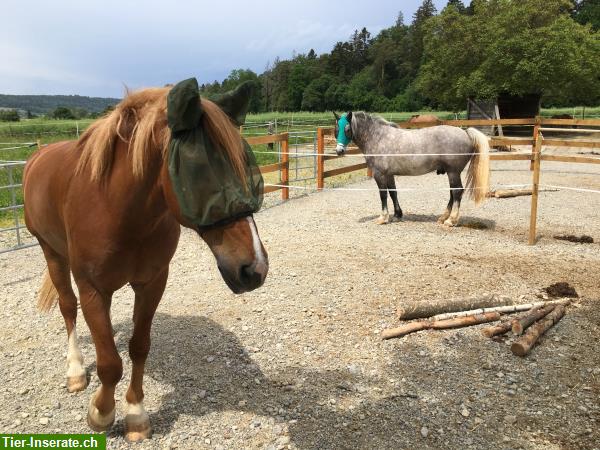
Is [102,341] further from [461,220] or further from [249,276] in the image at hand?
[461,220]

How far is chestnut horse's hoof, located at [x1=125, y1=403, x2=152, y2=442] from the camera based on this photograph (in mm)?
2328

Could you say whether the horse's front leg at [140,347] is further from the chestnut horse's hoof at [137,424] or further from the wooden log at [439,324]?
the wooden log at [439,324]

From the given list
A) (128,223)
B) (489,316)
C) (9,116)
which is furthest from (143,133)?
(9,116)

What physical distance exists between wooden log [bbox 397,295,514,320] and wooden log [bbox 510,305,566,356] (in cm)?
36

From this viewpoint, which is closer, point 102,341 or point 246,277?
point 246,277

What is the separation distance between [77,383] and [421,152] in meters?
5.86

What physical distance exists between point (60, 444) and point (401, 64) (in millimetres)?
85726

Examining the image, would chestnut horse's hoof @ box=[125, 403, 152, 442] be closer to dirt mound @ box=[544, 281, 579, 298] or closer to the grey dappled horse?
dirt mound @ box=[544, 281, 579, 298]

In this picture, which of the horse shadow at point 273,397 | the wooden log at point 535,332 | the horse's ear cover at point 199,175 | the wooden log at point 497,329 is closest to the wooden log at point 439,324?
the wooden log at point 497,329

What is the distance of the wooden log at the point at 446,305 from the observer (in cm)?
359

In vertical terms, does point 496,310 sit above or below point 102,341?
below

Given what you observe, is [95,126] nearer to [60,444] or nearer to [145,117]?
[145,117]

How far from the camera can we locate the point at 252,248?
1.54 m

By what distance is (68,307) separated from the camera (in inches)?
114
